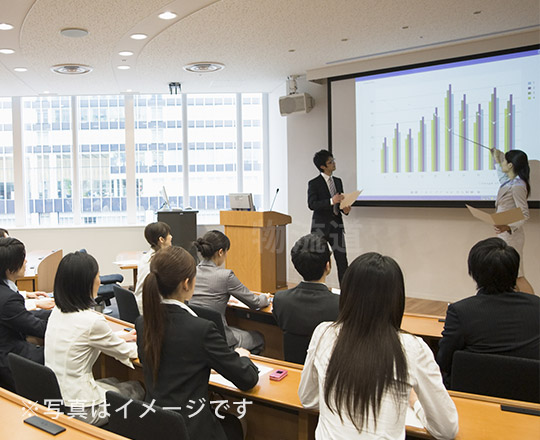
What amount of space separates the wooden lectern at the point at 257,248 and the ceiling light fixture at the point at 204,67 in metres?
1.92

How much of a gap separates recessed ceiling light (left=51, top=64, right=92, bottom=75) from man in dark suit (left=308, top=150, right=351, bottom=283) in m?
3.25

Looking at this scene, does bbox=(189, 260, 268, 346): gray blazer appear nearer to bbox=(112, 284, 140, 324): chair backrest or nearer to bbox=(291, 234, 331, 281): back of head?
bbox=(112, 284, 140, 324): chair backrest

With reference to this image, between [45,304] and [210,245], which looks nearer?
[210,245]

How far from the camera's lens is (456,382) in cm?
221

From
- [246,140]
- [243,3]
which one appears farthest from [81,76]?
[243,3]

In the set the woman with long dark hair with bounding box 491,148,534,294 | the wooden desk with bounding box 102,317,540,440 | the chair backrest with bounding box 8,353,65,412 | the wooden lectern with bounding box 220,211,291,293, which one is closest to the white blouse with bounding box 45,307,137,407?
the chair backrest with bounding box 8,353,65,412

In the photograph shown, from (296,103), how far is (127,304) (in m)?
4.34

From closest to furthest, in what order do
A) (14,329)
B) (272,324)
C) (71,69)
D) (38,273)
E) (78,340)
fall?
(78,340)
(14,329)
(272,324)
(38,273)
(71,69)

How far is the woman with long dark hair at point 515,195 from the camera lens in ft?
16.3

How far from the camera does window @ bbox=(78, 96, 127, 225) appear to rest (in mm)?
8648

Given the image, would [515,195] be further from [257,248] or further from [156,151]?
[156,151]

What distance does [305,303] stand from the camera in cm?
256

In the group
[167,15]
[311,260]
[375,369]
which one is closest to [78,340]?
[311,260]

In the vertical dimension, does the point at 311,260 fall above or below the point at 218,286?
above
